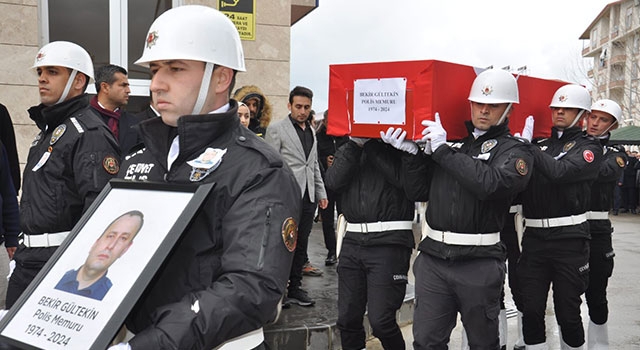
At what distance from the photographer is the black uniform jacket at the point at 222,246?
155 cm

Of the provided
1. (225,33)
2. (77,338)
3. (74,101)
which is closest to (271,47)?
(74,101)

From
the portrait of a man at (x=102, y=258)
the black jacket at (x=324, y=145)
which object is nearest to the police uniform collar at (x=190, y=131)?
the portrait of a man at (x=102, y=258)

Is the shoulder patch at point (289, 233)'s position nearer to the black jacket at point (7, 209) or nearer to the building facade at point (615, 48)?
the black jacket at point (7, 209)

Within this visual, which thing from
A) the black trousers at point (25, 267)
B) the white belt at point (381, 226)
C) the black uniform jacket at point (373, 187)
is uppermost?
the black uniform jacket at point (373, 187)

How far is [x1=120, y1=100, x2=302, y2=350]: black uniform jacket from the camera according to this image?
1.55 metres

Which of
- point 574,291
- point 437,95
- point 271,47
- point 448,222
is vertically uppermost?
point 271,47

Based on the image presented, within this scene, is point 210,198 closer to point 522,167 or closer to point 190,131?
point 190,131

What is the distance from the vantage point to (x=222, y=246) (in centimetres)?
175

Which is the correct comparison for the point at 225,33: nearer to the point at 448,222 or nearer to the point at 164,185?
the point at 164,185

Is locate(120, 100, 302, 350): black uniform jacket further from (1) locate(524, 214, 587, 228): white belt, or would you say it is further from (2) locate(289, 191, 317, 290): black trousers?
(2) locate(289, 191, 317, 290): black trousers

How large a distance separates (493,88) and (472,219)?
2.76ft

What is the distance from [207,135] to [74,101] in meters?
1.97

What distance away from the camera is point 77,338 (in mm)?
1521

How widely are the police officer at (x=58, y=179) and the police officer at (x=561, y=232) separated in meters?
3.11
